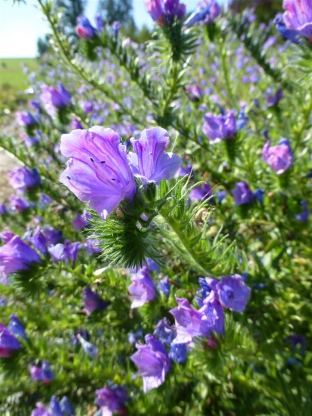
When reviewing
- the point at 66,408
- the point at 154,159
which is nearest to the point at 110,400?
the point at 66,408

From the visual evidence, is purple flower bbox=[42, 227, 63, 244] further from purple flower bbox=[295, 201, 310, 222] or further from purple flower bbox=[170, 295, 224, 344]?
purple flower bbox=[295, 201, 310, 222]

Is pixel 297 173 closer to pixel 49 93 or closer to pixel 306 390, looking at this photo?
pixel 306 390

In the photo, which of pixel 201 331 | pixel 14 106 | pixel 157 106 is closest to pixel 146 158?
pixel 201 331

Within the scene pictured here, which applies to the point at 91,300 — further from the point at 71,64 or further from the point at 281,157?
the point at 71,64

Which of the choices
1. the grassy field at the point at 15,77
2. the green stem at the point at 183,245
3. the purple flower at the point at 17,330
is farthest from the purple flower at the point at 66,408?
the grassy field at the point at 15,77

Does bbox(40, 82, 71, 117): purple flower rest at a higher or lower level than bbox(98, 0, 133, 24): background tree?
lower

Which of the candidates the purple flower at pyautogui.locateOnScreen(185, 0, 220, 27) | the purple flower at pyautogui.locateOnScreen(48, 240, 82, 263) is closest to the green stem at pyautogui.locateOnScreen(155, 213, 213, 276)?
the purple flower at pyautogui.locateOnScreen(48, 240, 82, 263)
